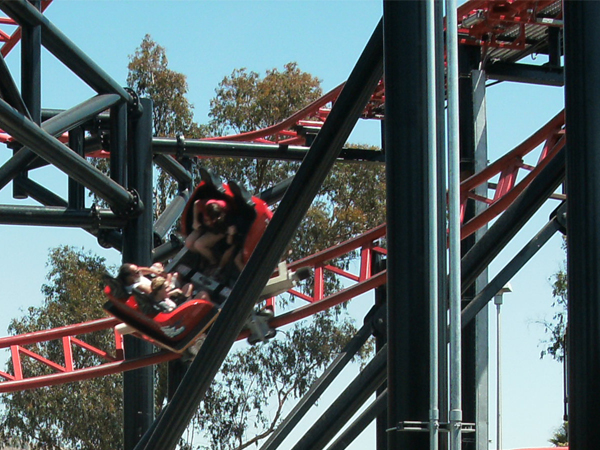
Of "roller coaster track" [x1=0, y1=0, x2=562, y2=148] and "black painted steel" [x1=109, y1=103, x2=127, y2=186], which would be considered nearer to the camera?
"black painted steel" [x1=109, y1=103, x2=127, y2=186]

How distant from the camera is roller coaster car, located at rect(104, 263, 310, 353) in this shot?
17.9 feet

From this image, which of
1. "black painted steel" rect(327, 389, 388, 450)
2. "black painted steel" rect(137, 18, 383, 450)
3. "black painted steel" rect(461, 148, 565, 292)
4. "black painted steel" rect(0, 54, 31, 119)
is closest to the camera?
"black painted steel" rect(137, 18, 383, 450)

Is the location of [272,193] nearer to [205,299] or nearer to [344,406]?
[205,299]

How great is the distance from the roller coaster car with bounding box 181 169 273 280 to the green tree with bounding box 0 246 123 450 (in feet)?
37.4

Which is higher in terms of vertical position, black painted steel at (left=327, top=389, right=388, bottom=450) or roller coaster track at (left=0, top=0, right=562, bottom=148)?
roller coaster track at (left=0, top=0, right=562, bottom=148)

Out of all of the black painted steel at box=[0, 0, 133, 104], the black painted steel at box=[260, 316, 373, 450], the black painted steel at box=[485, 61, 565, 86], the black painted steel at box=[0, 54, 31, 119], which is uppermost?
the black painted steel at box=[485, 61, 565, 86]

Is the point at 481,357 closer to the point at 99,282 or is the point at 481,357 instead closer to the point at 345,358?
the point at 345,358

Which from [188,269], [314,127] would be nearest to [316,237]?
[314,127]

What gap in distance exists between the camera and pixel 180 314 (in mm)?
5438

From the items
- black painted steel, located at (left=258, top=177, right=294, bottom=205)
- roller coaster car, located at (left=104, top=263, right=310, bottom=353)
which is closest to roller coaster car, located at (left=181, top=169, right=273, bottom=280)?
roller coaster car, located at (left=104, top=263, right=310, bottom=353)

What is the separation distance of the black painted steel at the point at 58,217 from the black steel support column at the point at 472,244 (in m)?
2.40

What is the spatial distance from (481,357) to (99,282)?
37.1 ft

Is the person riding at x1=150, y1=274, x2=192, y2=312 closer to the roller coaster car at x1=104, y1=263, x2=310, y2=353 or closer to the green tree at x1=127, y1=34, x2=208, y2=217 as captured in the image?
the roller coaster car at x1=104, y1=263, x2=310, y2=353

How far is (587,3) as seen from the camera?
8.65 feet
